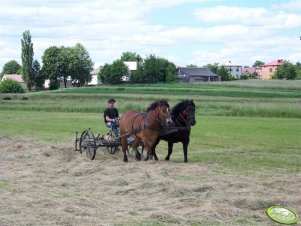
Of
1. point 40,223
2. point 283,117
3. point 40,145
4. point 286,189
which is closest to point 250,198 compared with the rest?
point 286,189

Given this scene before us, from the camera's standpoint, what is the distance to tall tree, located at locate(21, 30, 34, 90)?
123m

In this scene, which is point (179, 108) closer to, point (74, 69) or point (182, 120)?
point (182, 120)

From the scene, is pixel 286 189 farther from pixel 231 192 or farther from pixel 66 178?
pixel 66 178

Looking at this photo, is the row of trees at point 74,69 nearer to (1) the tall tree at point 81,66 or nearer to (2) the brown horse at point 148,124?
(1) the tall tree at point 81,66

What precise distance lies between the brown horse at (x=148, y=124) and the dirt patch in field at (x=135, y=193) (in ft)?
2.19

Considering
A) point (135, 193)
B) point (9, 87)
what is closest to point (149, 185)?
point (135, 193)

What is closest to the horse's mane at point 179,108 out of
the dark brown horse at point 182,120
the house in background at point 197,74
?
the dark brown horse at point 182,120

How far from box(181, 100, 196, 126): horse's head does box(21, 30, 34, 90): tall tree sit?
109945 mm

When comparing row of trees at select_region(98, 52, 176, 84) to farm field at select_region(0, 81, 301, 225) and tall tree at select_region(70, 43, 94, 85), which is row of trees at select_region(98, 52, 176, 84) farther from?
farm field at select_region(0, 81, 301, 225)

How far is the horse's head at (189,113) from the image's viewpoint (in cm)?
1563

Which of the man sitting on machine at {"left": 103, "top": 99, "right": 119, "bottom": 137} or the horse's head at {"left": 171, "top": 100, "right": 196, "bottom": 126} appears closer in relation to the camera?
the horse's head at {"left": 171, "top": 100, "right": 196, "bottom": 126}

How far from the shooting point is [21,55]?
127 m

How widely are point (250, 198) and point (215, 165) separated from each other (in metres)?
5.99

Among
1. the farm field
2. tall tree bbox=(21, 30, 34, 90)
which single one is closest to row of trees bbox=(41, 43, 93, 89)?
tall tree bbox=(21, 30, 34, 90)
